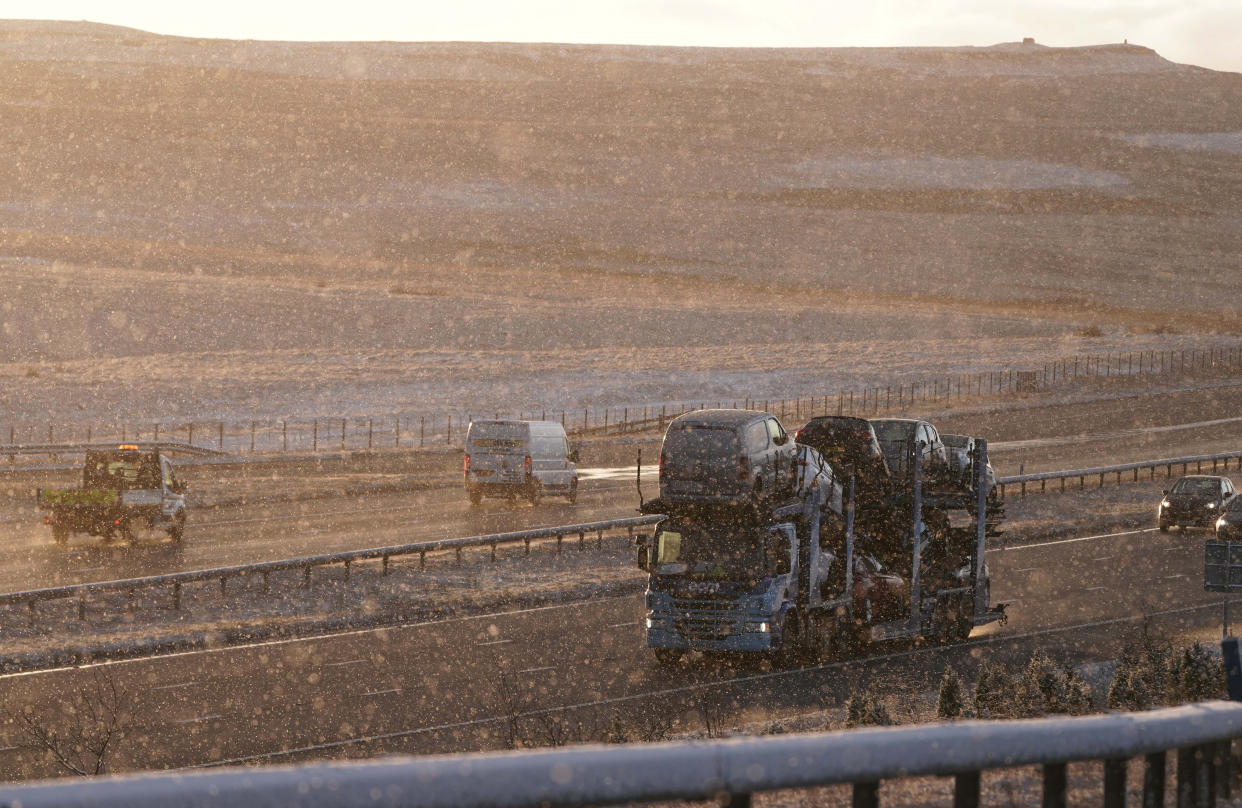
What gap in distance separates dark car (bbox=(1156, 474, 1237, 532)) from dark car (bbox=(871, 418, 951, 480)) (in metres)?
18.9

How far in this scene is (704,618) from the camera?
2231cm

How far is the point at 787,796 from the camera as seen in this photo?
23.0 ft

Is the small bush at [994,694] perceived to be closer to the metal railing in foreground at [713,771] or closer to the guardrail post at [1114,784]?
the guardrail post at [1114,784]

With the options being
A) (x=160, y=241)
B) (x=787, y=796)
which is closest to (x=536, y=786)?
(x=787, y=796)

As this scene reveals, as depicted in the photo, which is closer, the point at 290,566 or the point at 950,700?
the point at 950,700

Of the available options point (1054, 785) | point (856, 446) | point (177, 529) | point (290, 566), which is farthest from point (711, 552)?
point (177, 529)

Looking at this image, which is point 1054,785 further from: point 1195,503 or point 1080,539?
point 1195,503

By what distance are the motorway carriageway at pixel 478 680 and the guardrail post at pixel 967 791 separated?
31.3 ft

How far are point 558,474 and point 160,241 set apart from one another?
10003cm

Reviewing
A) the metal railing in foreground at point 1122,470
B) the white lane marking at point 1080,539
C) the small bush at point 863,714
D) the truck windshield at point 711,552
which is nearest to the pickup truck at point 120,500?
the truck windshield at point 711,552

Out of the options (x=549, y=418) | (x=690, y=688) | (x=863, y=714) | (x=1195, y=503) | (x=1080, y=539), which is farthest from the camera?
(x=549, y=418)

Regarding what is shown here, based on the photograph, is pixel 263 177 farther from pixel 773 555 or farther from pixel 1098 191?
pixel 773 555

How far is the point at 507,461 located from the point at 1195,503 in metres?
20.0

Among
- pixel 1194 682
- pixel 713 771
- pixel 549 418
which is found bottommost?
pixel 549 418
